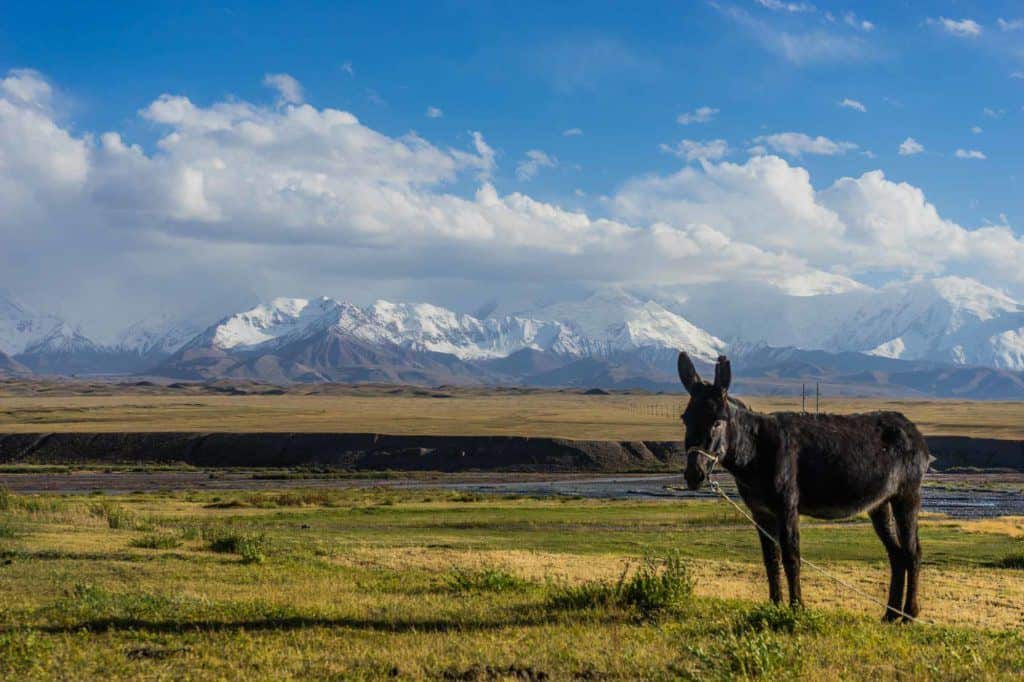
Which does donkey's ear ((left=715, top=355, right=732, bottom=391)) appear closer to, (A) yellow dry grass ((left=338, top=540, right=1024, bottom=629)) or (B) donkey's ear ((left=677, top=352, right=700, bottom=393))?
(B) donkey's ear ((left=677, top=352, right=700, bottom=393))

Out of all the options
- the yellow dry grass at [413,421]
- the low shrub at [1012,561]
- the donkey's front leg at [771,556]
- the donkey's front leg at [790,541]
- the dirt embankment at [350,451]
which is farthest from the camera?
the yellow dry grass at [413,421]

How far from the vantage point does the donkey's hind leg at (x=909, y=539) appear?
13172 mm

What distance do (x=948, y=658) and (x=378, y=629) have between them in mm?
6658

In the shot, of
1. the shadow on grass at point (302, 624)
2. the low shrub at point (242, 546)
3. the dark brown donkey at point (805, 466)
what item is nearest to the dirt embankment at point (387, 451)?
the low shrub at point (242, 546)

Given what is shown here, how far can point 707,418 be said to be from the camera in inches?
443

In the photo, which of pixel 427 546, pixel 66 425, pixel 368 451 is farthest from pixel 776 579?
pixel 66 425

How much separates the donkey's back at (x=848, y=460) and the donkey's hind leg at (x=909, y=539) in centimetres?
18

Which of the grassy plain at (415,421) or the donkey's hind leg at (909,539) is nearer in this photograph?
the donkey's hind leg at (909,539)

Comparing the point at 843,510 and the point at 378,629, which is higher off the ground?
the point at 843,510

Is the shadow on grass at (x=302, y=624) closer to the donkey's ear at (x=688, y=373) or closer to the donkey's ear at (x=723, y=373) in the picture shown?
the donkey's ear at (x=688, y=373)

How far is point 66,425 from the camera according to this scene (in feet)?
444

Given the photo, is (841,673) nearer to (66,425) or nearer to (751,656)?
(751,656)

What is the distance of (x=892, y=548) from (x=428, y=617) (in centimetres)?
651

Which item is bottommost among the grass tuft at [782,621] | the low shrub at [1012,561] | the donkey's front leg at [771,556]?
the low shrub at [1012,561]
